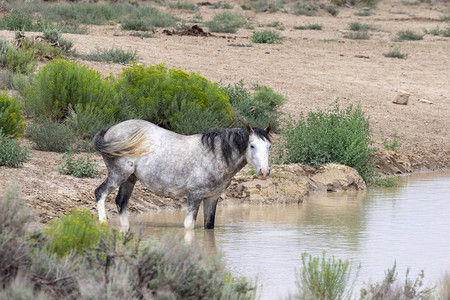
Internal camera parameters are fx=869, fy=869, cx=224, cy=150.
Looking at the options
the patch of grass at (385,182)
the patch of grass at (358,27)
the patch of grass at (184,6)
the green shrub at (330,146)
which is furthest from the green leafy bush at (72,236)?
the patch of grass at (184,6)

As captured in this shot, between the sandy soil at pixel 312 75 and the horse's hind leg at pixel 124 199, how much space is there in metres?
1.00

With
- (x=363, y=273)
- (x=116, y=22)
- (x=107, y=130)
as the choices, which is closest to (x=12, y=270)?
(x=363, y=273)

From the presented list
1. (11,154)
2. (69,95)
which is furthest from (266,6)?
(11,154)

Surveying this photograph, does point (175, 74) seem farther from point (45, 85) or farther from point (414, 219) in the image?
point (414, 219)

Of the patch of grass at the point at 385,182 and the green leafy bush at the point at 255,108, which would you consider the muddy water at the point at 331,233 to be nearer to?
the patch of grass at the point at 385,182

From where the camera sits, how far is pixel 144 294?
543 cm

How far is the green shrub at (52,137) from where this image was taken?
13.6 meters

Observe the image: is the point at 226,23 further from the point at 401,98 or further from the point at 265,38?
the point at 401,98

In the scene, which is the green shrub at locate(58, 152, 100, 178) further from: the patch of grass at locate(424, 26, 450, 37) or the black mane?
the patch of grass at locate(424, 26, 450, 37)

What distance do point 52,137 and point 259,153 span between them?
17.9 feet

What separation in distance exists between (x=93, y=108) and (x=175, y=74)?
67.1 inches

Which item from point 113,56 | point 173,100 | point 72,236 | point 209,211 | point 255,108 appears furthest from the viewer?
point 113,56

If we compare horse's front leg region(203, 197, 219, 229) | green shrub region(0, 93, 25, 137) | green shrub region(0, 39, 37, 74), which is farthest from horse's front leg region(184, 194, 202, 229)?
green shrub region(0, 39, 37, 74)

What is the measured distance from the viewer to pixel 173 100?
15.0 metres
